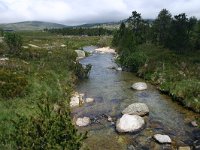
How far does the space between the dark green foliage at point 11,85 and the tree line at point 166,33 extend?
32.5 m

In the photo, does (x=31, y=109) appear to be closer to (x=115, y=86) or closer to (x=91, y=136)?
(x=91, y=136)

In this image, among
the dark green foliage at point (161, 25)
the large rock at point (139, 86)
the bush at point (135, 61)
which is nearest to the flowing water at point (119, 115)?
the large rock at point (139, 86)

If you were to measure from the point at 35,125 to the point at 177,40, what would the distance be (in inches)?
1997

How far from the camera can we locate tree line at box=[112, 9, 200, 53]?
2311 inches

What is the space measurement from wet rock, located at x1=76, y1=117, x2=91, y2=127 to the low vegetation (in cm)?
1041

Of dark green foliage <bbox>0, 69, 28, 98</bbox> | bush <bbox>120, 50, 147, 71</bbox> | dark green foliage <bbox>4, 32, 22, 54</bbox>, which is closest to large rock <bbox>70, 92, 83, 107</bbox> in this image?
dark green foliage <bbox>0, 69, 28, 98</bbox>

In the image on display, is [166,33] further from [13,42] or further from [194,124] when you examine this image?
[194,124]

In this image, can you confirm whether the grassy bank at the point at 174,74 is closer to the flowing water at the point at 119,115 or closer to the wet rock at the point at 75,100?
the flowing water at the point at 119,115

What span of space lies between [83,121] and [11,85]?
7680 mm

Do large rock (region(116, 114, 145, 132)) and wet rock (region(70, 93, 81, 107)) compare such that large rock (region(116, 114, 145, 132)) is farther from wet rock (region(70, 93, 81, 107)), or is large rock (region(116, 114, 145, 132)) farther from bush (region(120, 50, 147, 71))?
bush (region(120, 50, 147, 71))

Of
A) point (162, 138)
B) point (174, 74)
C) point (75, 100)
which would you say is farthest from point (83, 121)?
point (174, 74)

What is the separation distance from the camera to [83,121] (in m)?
25.3

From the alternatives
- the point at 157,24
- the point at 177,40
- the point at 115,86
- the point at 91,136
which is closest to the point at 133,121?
the point at 91,136

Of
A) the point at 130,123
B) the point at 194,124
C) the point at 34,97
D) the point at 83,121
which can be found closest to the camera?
the point at 130,123
